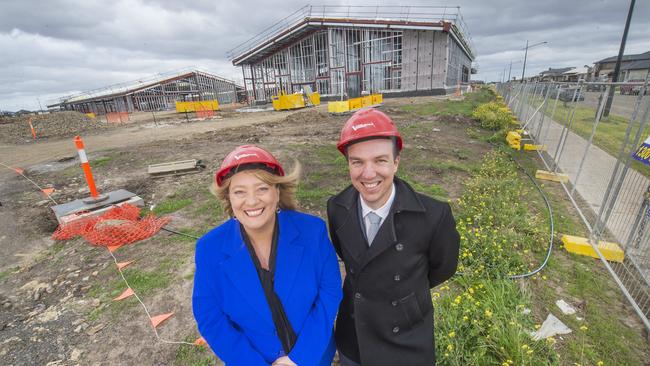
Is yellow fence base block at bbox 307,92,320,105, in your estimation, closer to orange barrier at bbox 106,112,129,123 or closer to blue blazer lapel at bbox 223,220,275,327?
orange barrier at bbox 106,112,129,123

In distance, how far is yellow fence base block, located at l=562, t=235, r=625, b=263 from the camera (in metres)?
3.77

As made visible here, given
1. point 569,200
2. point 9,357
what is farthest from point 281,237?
point 569,200

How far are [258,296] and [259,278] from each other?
0.10 m

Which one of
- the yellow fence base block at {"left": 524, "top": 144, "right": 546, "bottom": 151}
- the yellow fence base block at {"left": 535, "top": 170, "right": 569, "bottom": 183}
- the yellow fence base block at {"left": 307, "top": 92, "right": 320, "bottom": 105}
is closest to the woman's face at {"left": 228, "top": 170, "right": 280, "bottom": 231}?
the yellow fence base block at {"left": 535, "top": 170, "right": 569, "bottom": 183}

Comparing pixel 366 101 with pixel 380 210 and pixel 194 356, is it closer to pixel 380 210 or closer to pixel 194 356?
pixel 194 356

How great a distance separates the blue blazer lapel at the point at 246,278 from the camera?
5.36ft

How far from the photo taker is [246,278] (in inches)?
64.3

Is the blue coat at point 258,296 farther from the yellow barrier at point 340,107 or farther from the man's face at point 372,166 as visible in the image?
the yellow barrier at point 340,107

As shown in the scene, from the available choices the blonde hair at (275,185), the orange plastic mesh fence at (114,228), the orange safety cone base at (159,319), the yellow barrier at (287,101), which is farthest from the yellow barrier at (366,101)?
the blonde hair at (275,185)

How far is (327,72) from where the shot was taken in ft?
108

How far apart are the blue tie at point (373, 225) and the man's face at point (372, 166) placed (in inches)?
5.1

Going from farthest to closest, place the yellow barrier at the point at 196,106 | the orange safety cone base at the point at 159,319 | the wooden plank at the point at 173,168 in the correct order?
the yellow barrier at the point at 196,106, the wooden plank at the point at 173,168, the orange safety cone base at the point at 159,319

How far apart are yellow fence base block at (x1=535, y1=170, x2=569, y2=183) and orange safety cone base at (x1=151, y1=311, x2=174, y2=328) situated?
798cm

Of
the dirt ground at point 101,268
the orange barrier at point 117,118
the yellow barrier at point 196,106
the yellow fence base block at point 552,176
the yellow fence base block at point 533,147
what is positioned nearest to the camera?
the dirt ground at point 101,268
